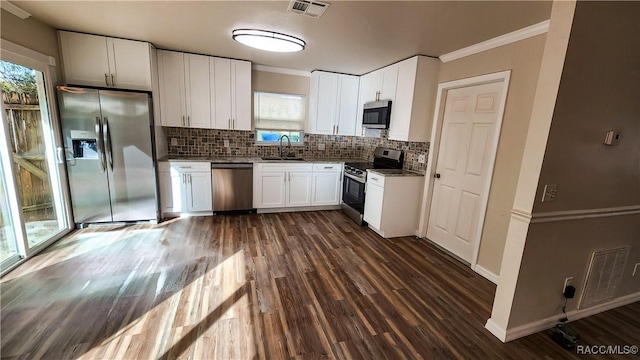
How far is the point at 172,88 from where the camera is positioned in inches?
155

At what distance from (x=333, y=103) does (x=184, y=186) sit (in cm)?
282

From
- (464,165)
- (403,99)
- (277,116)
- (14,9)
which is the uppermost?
(14,9)

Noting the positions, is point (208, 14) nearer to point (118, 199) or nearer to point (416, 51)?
point (416, 51)

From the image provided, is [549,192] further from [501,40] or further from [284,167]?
[284,167]

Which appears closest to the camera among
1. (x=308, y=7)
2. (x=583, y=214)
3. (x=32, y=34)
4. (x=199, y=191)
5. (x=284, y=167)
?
(x=583, y=214)

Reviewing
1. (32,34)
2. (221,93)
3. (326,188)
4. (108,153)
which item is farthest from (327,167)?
(32,34)

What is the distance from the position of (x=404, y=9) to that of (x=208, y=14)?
1.78 metres

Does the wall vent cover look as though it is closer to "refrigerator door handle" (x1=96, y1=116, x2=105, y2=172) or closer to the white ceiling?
the white ceiling

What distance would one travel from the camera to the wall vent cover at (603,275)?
7.20 feet

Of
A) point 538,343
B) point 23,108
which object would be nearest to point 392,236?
point 538,343

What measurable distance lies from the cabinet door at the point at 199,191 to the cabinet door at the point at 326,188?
1.72 meters

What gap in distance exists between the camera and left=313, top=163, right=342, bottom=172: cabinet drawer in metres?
4.61

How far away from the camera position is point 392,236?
381 cm

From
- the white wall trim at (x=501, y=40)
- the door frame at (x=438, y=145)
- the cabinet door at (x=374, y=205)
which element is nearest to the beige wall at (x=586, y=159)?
the white wall trim at (x=501, y=40)
